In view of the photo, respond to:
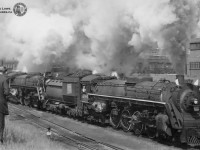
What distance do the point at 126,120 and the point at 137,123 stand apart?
1.06 m

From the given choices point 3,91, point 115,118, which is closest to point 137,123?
point 115,118

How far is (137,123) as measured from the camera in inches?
500

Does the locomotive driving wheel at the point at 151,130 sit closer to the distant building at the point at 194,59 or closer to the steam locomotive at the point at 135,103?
the steam locomotive at the point at 135,103

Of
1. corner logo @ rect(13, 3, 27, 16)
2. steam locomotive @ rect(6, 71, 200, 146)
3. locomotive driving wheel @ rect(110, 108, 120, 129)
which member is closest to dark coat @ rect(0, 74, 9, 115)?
steam locomotive @ rect(6, 71, 200, 146)

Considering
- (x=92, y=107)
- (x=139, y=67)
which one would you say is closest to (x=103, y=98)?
(x=92, y=107)

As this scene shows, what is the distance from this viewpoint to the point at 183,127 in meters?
11.0

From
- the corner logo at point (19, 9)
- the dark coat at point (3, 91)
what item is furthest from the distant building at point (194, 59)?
the dark coat at point (3, 91)

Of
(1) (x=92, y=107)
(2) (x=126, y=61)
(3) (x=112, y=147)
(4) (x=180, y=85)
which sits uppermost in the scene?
(2) (x=126, y=61)

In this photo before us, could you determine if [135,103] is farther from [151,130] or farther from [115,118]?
[115,118]

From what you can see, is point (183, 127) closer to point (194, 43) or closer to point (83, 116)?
point (83, 116)

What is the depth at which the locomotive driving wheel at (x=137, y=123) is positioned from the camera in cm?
1242

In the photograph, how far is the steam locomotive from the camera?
11148 millimetres

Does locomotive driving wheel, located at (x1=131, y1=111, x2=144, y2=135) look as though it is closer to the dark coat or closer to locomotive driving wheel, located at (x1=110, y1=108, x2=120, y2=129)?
locomotive driving wheel, located at (x1=110, y1=108, x2=120, y2=129)

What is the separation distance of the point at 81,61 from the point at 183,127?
18.7 m
